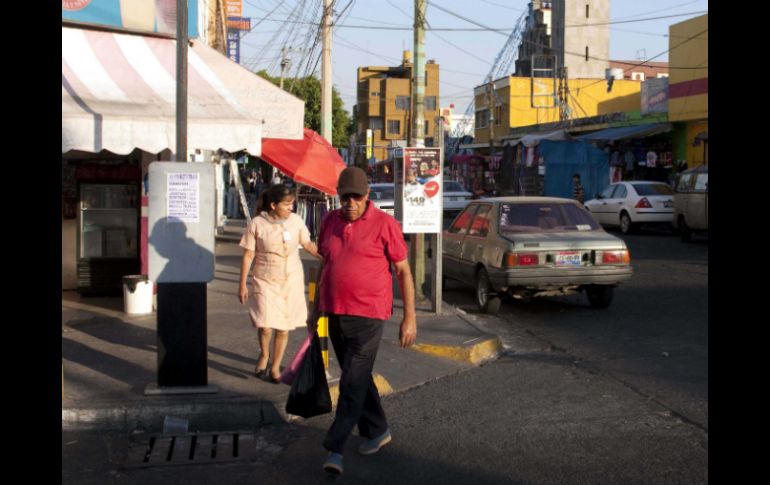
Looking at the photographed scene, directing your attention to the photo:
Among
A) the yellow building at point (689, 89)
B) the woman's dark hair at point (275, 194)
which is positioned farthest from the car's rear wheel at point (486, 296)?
the yellow building at point (689, 89)

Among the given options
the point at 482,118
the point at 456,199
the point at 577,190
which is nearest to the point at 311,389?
the point at 456,199

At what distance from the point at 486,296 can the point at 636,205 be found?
13.8 m

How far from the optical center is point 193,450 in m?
6.18

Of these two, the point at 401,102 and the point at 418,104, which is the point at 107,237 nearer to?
the point at 418,104

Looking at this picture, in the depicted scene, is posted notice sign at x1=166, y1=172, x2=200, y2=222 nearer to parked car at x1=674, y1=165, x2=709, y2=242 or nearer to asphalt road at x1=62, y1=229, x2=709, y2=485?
asphalt road at x1=62, y1=229, x2=709, y2=485

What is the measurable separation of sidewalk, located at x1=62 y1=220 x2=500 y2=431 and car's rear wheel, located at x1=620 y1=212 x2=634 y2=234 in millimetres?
14022

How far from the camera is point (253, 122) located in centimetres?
934

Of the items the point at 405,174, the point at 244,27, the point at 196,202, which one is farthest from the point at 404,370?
the point at 244,27

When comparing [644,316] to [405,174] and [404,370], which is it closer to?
[405,174]

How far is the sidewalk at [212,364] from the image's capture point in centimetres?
678

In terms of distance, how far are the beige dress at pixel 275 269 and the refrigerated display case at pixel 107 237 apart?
4867 mm

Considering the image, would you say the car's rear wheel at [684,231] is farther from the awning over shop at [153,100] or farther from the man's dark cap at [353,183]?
the man's dark cap at [353,183]

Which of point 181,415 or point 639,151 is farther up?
point 639,151
